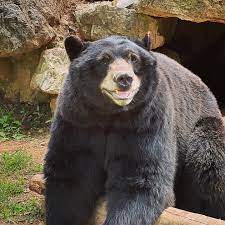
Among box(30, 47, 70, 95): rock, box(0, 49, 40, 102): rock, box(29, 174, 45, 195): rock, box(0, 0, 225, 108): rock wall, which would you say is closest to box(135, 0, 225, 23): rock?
box(0, 0, 225, 108): rock wall

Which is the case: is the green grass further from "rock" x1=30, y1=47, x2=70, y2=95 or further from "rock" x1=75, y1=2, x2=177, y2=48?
"rock" x1=75, y1=2, x2=177, y2=48

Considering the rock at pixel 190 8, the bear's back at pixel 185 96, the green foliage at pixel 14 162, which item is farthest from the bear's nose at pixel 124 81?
the rock at pixel 190 8

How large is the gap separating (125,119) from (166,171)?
0.50 metres

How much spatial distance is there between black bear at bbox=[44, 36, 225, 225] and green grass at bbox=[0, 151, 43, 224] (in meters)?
0.89

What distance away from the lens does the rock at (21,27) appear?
709 centimetres

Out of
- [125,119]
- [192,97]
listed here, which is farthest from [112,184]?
[192,97]

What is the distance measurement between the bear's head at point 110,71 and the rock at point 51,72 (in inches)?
119

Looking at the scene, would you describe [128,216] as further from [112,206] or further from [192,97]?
[192,97]

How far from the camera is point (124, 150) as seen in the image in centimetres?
421

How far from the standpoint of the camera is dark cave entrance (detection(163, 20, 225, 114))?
337 inches

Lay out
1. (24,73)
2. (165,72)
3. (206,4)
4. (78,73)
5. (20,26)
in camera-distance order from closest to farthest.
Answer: (78,73) → (165,72) → (206,4) → (20,26) → (24,73)

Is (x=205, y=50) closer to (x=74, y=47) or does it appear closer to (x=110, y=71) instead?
(x=74, y=47)

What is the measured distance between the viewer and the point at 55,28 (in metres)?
7.77

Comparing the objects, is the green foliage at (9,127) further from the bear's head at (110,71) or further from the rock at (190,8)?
the bear's head at (110,71)
